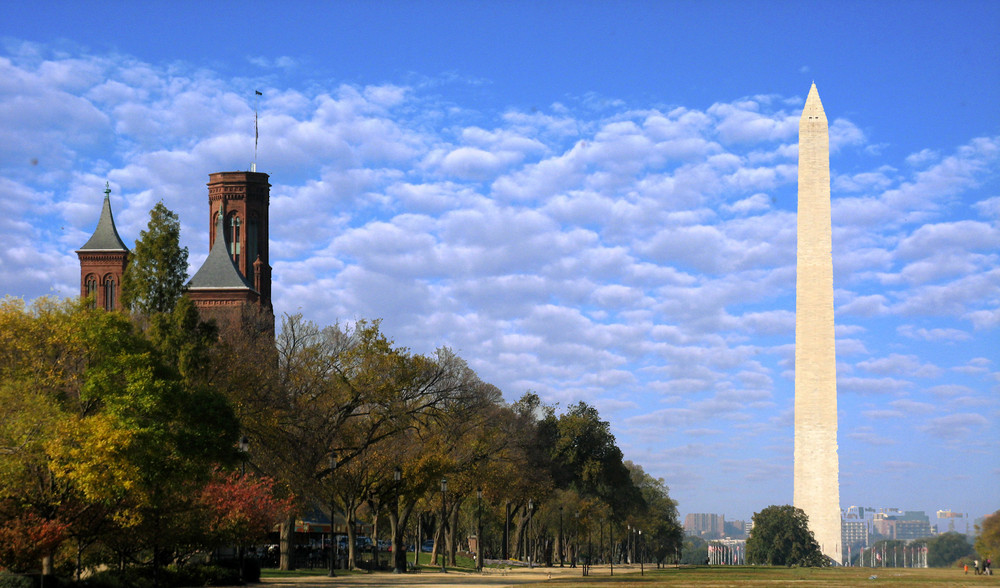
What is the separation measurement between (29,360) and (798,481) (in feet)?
213

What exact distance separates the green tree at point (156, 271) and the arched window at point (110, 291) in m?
83.7

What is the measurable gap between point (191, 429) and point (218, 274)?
8266 cm

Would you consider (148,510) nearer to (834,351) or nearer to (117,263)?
(834,351)

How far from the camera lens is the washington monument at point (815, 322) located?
80375 millimetres

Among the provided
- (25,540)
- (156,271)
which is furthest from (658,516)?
(25,540)

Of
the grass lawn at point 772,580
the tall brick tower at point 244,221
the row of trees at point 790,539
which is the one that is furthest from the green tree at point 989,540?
the tall brick tower at point 244,221

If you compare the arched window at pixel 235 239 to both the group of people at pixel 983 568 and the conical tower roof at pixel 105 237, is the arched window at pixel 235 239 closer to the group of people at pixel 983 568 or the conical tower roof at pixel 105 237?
the conical tower roof at pixel 105 237

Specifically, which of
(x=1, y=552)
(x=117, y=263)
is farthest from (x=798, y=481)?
(x=117, y=263)

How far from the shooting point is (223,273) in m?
113

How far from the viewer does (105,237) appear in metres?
128

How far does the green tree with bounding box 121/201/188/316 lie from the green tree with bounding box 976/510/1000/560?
8417cm

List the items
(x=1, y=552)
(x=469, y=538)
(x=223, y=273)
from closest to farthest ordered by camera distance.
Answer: (x=1, y=552) → (x=223, y=273) → (x=469, y=538)

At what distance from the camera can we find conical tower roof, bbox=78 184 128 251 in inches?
4998

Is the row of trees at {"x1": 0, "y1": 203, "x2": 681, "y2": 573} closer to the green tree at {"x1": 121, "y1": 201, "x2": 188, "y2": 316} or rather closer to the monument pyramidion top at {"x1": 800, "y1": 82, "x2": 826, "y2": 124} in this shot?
the green tree at {"x1": 121, "y1": 201, "x2": 188, "y2": 316}
